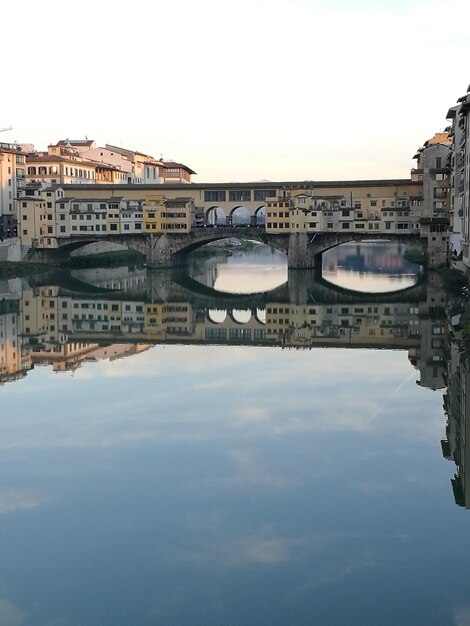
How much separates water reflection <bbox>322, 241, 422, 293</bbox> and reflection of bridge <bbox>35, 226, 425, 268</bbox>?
1885 mm

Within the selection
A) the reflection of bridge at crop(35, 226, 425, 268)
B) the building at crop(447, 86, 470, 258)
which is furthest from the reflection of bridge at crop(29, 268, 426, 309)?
the building at crop(447, 86, 470, 258)

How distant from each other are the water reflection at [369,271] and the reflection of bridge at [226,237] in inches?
74.2

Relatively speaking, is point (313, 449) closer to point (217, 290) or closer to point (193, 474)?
point (193, 474)

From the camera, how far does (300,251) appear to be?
1738 inches

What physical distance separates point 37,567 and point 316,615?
9.79ft

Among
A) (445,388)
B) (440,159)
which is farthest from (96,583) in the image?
(440,159)

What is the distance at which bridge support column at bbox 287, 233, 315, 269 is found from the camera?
44.1 m

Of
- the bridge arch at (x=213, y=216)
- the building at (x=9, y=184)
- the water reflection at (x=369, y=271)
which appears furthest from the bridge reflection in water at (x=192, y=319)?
the building at (x=9, y=184)

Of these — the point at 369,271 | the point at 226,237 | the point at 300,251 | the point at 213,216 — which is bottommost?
the point at 369,271

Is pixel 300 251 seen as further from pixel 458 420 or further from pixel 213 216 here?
pixel 458 420

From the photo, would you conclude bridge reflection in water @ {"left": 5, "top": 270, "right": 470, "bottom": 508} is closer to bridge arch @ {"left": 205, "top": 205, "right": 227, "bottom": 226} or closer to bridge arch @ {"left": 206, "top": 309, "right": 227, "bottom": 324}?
bridge arch @ {"left": 206, "top": 309, "right": 227, "bottom": 324}

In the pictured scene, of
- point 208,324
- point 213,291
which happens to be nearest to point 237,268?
point 213,291

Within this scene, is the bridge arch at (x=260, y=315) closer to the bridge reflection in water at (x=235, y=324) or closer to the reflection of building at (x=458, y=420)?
the bridge reflection in water at (x=235, y=324)

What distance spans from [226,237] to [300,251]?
15.1 feet
